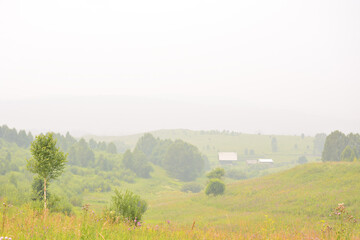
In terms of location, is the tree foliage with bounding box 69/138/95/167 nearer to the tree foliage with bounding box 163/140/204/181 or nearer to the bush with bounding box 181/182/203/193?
the tree foliage with bounding box 163/140/204/181

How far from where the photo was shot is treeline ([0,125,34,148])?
4119 inches

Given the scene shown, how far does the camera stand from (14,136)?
349ft

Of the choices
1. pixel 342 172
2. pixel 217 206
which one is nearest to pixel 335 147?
pixel 342 172

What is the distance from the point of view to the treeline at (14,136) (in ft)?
343

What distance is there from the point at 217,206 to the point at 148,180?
63.1m

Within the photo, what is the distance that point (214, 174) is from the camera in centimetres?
6166

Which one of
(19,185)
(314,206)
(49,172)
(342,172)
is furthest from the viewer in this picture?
(19,185)

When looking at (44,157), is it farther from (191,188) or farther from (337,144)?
(337,144)

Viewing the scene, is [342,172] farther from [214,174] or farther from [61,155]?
[61,155]

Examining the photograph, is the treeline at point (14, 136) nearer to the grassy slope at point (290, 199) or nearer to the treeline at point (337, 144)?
the grassy slope at point (290, 199)

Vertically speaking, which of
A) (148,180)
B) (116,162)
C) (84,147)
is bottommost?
(148,180)

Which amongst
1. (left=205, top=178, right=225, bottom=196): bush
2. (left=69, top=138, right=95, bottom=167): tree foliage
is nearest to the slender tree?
(left=205, top=178, right=225, bottom=196): bush

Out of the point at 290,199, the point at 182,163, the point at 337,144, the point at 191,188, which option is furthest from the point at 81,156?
the point at 337,144

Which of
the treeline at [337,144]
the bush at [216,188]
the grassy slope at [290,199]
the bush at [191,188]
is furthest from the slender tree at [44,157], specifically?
the treeline at [337,144]
